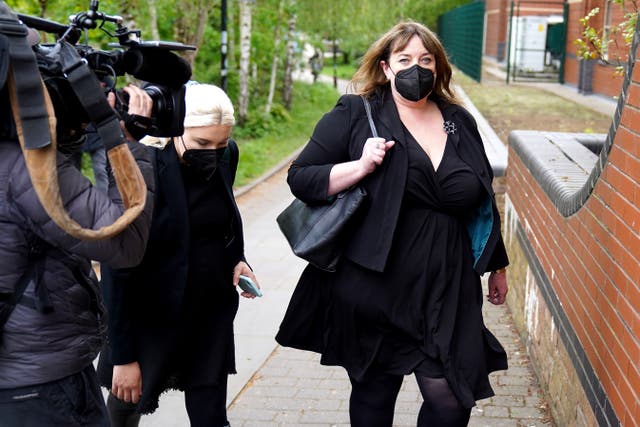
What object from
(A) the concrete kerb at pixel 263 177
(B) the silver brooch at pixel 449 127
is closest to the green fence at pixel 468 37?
(A) the concrete kerb at pixel 263 177

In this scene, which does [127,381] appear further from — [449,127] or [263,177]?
[263,177]

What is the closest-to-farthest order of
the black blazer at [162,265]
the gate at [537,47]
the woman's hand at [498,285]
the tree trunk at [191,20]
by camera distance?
the black blazer at [162,265] → the woman's hand at [498,285] → the tree trunk at [191,20] → the gate at [537,47]

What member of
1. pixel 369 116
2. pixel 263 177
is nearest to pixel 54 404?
pixel 369 116

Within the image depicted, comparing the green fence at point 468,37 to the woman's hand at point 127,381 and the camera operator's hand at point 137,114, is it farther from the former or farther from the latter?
the camera operator's hand at point 137,114

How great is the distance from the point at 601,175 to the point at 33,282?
237cm

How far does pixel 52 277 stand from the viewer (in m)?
2.38

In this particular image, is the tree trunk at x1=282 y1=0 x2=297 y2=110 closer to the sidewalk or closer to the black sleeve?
the sidewalk

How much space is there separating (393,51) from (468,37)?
2652 cm

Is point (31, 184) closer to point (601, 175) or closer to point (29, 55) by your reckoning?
point (29, 55)

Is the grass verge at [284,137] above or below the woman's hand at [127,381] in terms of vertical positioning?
below

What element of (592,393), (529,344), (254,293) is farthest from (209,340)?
(529,344)

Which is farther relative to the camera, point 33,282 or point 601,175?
point 601,175

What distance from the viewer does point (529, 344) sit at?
5.45 meters

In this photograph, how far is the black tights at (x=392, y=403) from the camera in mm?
3258
